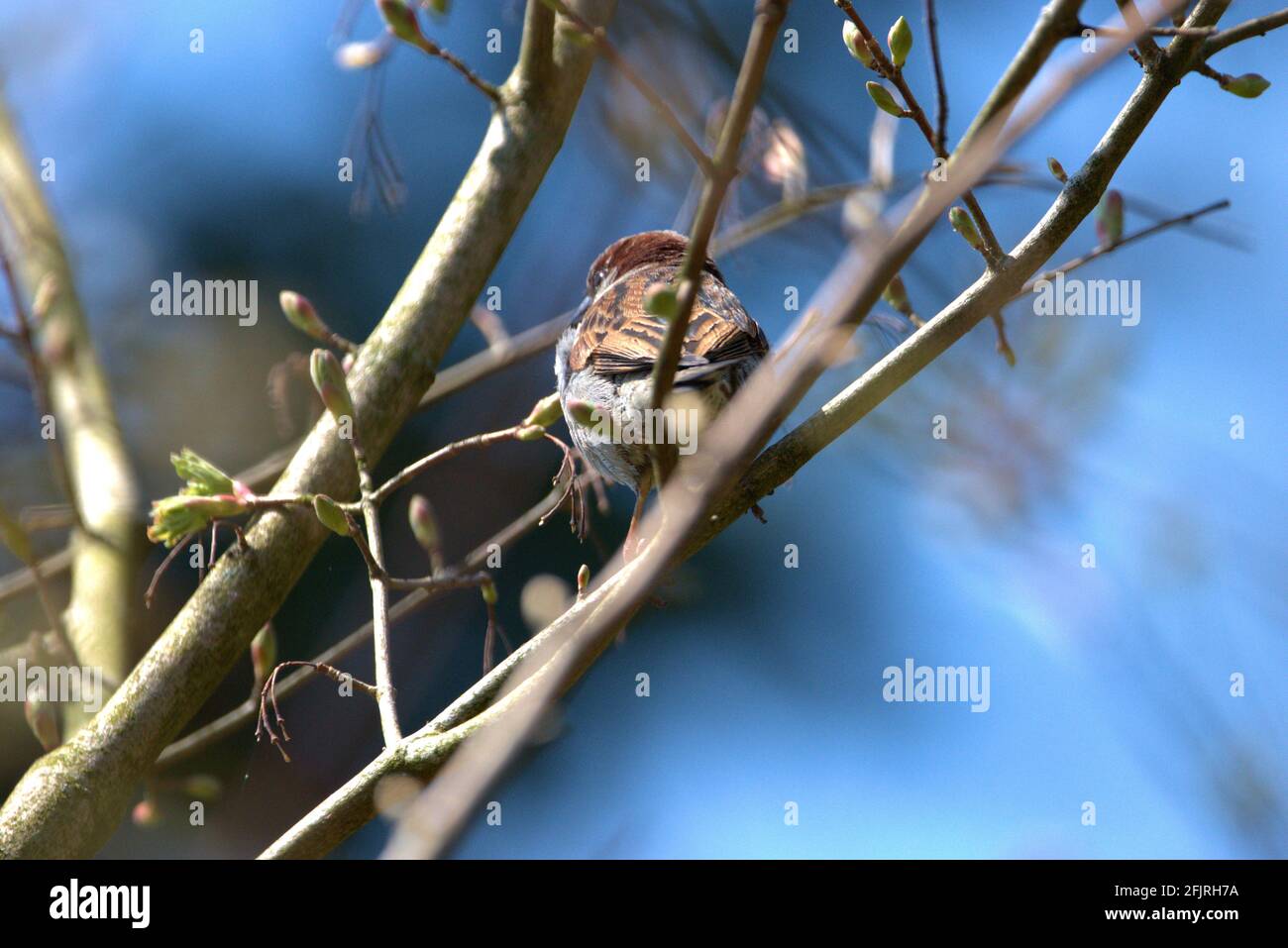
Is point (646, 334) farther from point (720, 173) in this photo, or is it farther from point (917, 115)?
point (720, 173)

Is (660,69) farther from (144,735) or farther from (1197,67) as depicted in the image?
(144,735)

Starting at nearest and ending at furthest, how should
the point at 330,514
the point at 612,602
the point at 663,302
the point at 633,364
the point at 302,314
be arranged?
the point at 612,602 < the point at 663,302 < the point at 330,514 < the point at 302,314 < the point at 633,364

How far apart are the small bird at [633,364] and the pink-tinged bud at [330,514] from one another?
70 cm

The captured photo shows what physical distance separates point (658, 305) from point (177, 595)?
4.04 metres

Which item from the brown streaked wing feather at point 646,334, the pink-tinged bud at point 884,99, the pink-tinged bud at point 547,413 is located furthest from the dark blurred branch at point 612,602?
the brown streaked wing feather at point 646,334

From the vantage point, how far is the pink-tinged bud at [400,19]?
2137mm

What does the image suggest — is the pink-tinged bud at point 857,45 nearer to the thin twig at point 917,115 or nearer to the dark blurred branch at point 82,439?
the thin twig at point 917,115

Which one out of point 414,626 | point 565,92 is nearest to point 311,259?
point 414,626

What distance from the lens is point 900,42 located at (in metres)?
2.25

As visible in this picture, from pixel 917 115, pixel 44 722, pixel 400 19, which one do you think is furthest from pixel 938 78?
pixel 44 722

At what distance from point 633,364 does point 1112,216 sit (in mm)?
1372

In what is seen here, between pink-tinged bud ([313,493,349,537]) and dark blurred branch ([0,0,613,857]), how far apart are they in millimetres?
760

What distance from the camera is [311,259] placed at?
6.89 metres

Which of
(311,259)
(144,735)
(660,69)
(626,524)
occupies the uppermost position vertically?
(311,259)
